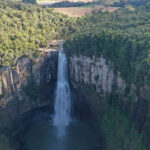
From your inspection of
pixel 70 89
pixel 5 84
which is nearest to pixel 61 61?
pixel 70 89

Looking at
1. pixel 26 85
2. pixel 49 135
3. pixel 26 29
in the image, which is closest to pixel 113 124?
pixel 49 135

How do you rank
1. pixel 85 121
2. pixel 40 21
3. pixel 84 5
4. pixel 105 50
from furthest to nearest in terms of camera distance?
pixel 84 5 < pixel 40 21 < pixel 85 121 < pixel 105 50

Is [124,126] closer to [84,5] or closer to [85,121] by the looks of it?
[85,121]

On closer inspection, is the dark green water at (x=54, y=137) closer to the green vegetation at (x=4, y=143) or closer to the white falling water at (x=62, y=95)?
the white falling water at (x=62, y=95)

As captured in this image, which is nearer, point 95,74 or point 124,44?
point 124,44

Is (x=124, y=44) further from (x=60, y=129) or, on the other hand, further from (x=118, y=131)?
(x=60, y=129)

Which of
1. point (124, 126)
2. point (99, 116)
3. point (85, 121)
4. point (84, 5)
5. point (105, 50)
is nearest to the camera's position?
point (124, 126)

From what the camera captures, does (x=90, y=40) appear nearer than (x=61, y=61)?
Yes
